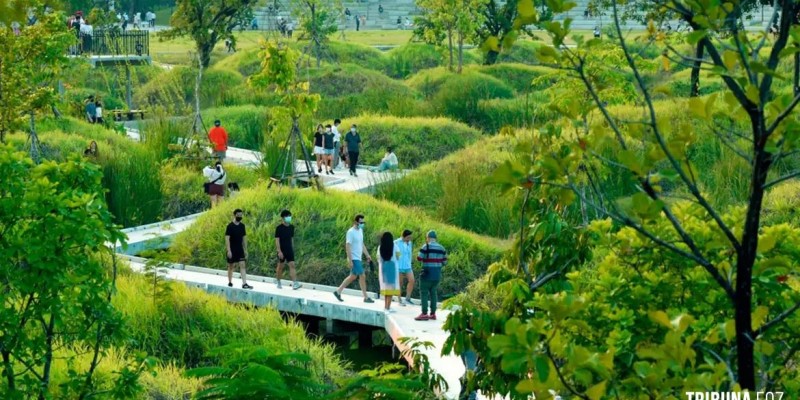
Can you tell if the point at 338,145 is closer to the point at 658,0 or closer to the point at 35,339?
the point at 35,339

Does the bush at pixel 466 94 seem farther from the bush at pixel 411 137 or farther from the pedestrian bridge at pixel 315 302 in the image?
the pedestrian bridge at pixel 315 302

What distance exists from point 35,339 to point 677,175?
6.02 metres

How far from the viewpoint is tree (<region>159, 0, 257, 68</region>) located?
47812mm

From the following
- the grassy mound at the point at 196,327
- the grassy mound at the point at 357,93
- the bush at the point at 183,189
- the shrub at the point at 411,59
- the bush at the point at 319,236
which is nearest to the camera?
the grassy mound at the point at 196,327

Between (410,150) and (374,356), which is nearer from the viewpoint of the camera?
(374,356)

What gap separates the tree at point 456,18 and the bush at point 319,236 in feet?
77.5

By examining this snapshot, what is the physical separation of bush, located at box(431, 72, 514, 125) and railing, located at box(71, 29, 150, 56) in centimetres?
885

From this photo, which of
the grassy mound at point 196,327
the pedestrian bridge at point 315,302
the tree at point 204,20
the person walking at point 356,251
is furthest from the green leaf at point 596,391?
the tree at point 204,20

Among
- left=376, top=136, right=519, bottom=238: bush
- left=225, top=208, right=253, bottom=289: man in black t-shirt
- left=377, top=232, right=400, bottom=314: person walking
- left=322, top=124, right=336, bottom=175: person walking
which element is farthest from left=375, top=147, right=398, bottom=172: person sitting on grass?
left=377, top=232, right=400, bottom=314: person walking

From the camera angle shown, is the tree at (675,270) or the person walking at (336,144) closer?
the tree at (675,270)

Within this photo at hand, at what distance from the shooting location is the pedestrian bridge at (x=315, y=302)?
1736 centimetres

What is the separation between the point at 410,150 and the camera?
32.2m

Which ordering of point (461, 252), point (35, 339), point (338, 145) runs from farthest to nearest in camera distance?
point (338, 145)
point (461, 252)
point (35, 339)

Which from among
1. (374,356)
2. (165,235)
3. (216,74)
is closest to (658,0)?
(374,356)
